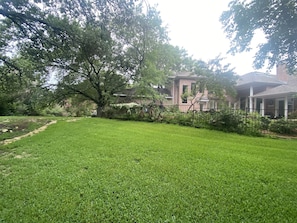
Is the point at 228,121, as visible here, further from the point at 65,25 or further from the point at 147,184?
the point at 65,25

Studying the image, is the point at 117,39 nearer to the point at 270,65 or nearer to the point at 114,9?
the point at 114,9

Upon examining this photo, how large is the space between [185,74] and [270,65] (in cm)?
1300

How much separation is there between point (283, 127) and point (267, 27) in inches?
175

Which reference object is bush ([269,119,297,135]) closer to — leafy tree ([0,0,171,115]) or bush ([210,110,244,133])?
bush ([210,110,244,133])

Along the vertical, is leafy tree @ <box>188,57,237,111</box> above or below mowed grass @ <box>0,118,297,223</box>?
above

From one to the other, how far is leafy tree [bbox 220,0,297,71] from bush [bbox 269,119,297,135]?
281 centimetres

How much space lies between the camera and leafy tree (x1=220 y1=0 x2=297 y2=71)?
21.6 ft

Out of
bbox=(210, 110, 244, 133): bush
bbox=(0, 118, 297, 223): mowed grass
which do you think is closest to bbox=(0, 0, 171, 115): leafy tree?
bbox=(0, 118, 297, 223): mowed grass

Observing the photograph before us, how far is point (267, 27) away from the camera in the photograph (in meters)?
7.48

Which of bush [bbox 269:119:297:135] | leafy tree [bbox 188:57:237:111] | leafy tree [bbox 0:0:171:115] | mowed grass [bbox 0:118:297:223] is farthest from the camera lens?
leafy tree [bbox 188:57:237:111]

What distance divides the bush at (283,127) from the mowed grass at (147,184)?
11.0 ft

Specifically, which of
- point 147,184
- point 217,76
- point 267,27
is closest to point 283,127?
point 267,27

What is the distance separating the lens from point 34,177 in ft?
11.1

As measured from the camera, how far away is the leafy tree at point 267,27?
6578 mm
